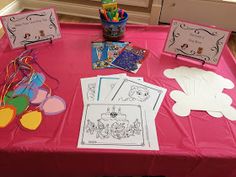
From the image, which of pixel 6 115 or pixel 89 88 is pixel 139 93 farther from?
pixel 6 115

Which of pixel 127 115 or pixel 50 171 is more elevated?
pixel 127 115

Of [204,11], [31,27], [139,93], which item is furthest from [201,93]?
[204,11]

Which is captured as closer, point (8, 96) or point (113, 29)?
point (8, 96)

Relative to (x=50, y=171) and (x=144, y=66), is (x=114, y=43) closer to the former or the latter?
(x=144, y=66)

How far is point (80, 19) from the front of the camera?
257 cm

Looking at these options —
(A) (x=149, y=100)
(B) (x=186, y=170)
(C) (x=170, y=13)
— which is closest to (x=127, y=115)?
(A) (x=149, y=100)

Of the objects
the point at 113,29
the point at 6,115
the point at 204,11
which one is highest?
the point at 113,29

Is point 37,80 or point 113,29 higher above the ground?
point 113,29

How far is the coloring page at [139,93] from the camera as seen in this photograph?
918mm

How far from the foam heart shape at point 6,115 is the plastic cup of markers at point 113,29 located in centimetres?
63

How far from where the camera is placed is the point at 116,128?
0.82 metres

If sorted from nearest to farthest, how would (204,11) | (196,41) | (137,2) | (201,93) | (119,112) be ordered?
1. (119,112)
2. (201,93)
3. (196,41)
4. (204,11)
5. (137,2)

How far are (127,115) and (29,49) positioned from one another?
648 mm

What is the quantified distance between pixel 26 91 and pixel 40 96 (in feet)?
0.23
